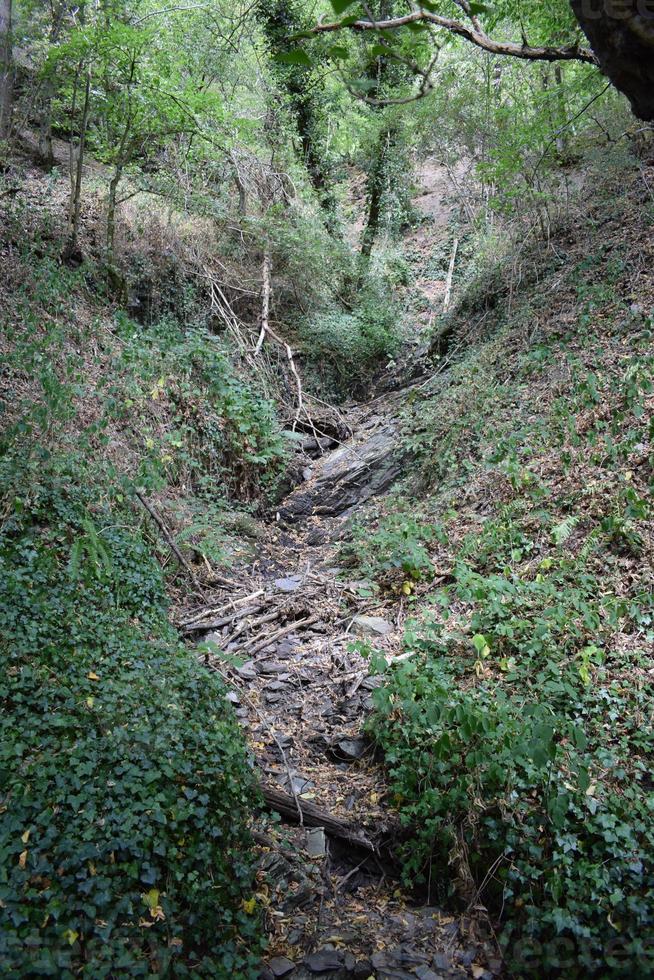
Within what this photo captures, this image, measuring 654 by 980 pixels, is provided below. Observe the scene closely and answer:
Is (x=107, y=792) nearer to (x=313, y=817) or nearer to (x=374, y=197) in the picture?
(x=313, y=817)

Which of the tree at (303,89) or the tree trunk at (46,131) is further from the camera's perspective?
the tree at (303,89)

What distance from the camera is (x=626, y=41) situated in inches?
82.2

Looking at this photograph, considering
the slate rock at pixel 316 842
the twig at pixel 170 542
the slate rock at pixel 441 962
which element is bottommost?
the slate rock at pixel 441 962

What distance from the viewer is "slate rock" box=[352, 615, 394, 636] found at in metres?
5.88

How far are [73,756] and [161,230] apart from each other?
929 centimetres

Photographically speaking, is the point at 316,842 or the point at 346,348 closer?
the point at 316,842

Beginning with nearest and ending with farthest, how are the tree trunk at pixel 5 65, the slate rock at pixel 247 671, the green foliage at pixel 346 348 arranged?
the slate rock at pixel 247 671
the tree trunk at pixel 5 65
the green foliage at pixel 346 348

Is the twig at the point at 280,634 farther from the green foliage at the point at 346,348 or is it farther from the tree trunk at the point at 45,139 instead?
the tree trunk at the point at 45,139

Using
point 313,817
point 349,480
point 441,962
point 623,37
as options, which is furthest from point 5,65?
point 441,962

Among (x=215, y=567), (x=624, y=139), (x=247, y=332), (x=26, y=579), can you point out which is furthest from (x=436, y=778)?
(x=624, y=139)

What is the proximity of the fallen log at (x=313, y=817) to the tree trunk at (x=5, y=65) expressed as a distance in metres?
10.8

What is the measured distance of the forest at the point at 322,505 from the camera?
3275mm

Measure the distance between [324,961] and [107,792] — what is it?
4.55 ft

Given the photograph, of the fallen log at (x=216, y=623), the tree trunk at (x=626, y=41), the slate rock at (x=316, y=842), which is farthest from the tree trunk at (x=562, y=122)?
the slate rock at (x=316, y=842)
